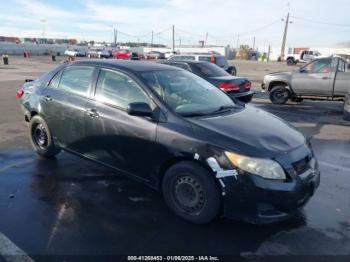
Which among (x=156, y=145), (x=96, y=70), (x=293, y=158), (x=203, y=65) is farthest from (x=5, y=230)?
(x=203, y=65)

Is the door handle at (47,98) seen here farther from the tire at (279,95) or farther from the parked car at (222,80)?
the tire at (279,95)

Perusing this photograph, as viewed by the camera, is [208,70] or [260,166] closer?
[260,166]

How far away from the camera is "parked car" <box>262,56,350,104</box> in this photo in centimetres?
1173

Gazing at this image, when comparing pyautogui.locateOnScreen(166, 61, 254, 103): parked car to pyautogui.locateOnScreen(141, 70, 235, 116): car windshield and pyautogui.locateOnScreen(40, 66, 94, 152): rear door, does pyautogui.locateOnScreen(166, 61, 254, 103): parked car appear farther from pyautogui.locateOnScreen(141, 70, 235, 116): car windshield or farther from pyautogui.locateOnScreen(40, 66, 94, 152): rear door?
pyautogui.locateOnScreen(40, 66, 94, 152): rear door

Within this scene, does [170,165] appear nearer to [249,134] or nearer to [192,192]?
[192,192]

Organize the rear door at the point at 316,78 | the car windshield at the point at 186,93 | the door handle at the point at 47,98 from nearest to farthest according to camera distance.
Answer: the car windshield at the point at 186,93
the door handle at the point at 47,98
the rear door at the point at 316,78

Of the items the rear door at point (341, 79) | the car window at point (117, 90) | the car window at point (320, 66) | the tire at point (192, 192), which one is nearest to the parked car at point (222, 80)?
the car window at point (320, 66)

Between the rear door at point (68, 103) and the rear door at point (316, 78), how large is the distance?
921cm

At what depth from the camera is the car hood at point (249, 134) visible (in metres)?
3.55

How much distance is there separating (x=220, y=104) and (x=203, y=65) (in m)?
6.71

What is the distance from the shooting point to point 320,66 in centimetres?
1202

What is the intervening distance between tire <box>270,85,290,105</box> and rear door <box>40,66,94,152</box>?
9.32 metres

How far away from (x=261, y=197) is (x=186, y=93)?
1.76m

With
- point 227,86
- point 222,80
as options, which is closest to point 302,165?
point 227,86
